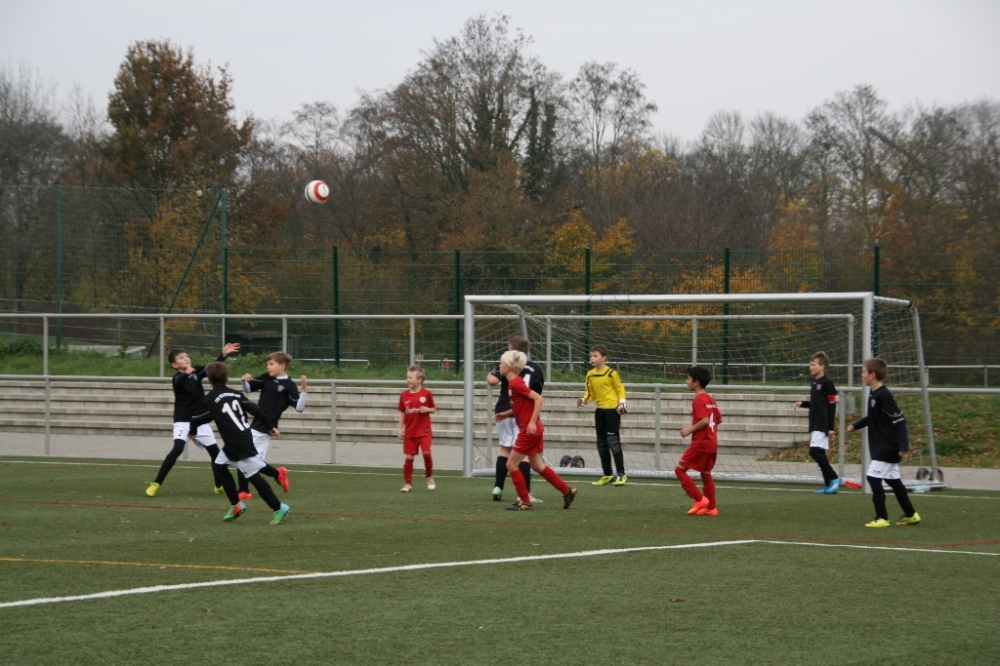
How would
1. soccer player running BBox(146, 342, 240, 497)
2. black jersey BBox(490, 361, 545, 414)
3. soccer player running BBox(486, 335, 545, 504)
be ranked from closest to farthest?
soccer player running BBox(486, 335, 545, 504) → black jersey BBox(490, 361, 545, 414) → soccer player running BBox(146, 342, 240, 497)

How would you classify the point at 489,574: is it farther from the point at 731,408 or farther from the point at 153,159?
the point at 153,159

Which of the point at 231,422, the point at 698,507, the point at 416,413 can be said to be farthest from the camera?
the point at 416,413

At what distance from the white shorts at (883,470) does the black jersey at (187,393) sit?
664 centimetres

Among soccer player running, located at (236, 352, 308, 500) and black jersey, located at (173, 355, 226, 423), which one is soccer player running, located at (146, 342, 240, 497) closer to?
black jersey, located at (173, 355, 226, 423)

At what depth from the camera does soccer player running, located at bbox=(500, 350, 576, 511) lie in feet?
33.4

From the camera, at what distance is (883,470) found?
9617 mm

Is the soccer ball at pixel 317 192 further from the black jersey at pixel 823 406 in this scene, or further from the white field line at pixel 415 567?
the white field line at pixel 415 567

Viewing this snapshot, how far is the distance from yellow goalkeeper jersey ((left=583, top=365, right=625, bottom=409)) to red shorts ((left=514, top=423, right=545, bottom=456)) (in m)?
3.10

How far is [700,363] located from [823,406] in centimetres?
589

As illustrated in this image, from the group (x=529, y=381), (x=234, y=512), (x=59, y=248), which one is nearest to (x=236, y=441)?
(x=234, y=512)

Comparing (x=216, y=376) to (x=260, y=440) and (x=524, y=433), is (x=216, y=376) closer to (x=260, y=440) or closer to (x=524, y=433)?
(x=260, y=440)

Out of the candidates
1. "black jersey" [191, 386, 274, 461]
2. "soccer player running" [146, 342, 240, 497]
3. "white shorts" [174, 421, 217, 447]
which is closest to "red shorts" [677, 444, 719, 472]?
"black jersey" [191, 386, 274, 461]

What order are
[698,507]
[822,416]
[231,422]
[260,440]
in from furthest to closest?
[822,416] → [260,440] → [698,507] → [231,422]

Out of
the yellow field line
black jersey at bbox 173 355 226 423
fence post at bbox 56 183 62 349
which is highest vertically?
fence post at bbox 56 183 62 349
